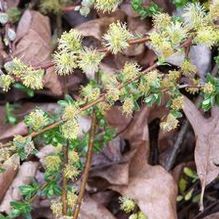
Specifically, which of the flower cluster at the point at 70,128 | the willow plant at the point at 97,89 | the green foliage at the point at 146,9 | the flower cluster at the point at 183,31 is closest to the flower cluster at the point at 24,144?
the willow plant at the point at 97,89

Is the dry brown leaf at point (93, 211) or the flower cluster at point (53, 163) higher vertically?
the flower cluster at point (53, 163)

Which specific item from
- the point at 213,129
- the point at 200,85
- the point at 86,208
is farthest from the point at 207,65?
the point at 86,208

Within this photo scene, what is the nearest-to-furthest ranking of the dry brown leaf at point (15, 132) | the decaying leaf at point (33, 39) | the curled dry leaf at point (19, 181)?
1. the curled dry leaf at point (19, 181)
2. the dry brown leaf at point (15, 132)
3. the decaying leaf at point (33, 39)

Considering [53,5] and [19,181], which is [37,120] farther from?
[53,5]

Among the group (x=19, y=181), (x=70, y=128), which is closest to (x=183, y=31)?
(x=70, y=128)

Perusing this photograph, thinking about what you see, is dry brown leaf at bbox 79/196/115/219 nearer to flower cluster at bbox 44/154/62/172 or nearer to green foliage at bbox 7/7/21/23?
flower cluster at bbox 44/154/62/172

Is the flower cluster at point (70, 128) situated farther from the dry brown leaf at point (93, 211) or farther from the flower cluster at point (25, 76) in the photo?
the dry brown leaf at point (93, 211)

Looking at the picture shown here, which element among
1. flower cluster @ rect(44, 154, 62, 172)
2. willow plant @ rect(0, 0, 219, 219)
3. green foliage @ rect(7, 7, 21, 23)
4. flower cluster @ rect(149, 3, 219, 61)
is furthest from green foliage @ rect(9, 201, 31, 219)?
green foliage @ rect(7, 7, 21, 23)
